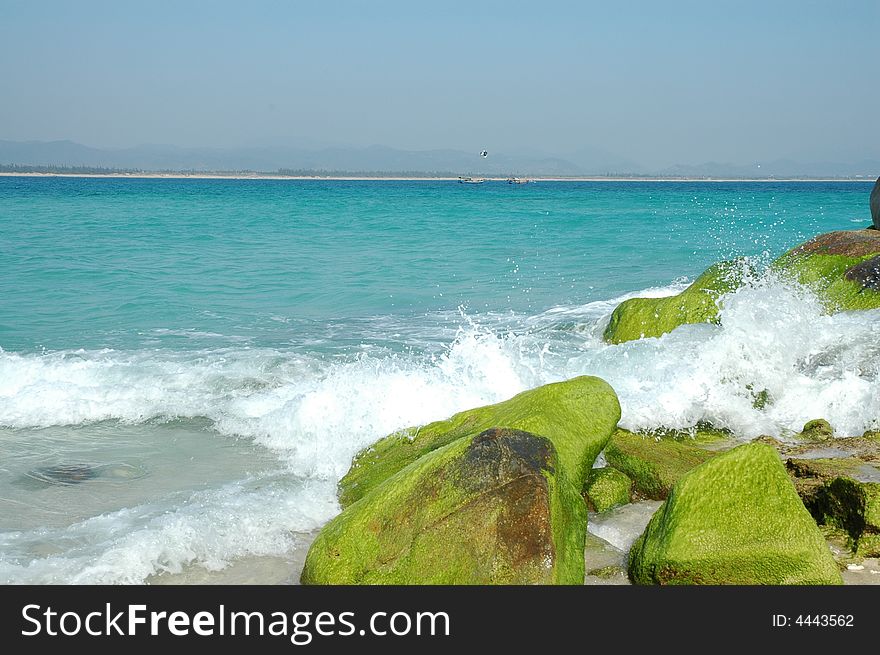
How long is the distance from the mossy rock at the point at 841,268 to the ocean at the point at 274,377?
329 mm

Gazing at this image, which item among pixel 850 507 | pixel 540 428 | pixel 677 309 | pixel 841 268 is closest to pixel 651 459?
pixel 540 428

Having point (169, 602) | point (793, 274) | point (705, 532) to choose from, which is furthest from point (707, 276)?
point (169, 602)

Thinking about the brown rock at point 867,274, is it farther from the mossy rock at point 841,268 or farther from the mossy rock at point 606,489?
the mossy rock at point 606,489

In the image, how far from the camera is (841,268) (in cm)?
1023

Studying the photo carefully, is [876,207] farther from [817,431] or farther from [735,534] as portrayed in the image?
[735,534]

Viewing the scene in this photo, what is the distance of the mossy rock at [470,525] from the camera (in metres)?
4.00

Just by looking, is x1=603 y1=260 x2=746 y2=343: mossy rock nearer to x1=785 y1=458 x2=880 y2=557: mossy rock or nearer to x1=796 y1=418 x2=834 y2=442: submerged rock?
x1=796 y1=418 x2=834 y2=442: submerged rock

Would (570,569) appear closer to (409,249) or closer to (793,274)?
(793,274)

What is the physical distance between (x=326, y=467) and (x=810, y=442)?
12.6ft

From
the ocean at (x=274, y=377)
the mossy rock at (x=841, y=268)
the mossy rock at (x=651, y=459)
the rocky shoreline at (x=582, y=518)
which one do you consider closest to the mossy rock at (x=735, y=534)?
the rocky shoreline at (x=582, y=518)

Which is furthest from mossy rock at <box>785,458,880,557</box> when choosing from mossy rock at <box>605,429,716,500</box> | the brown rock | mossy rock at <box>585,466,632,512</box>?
the brown rock

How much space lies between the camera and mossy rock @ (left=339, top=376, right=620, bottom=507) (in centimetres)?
517

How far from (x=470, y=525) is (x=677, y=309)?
6719mm

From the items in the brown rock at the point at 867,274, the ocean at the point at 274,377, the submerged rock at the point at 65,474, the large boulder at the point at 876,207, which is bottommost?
the submerged rock at the point at 65,474
